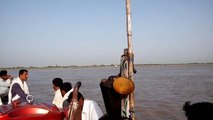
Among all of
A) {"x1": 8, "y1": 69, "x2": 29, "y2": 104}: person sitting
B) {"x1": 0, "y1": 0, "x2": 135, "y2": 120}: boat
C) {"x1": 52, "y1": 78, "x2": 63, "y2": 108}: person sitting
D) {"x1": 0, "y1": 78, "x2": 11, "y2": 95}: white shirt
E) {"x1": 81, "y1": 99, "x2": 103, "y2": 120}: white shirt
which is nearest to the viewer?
{"x1": 81, "y1": 99, "x2": 103, "y2": 120}: white shirt

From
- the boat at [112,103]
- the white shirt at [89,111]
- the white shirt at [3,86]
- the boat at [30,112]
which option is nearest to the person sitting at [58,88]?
the boat at [112,103]

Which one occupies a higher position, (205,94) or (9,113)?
(9,113)

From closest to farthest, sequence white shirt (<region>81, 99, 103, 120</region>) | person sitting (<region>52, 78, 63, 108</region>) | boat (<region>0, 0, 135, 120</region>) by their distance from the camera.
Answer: white shirt (<region>81, 99, 103, 120</region>) → boat (<region>0, 0, 135, 120</region>) → person sitting (<region>52, 78, 63, 108</region>)

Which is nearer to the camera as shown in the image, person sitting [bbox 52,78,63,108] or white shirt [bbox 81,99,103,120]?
white shirt [bbox 81,99,103,120]

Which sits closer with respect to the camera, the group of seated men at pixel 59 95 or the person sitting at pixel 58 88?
the group of seated men at pixel 59 95

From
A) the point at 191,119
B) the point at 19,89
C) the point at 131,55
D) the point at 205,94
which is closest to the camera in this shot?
the point at 191,119

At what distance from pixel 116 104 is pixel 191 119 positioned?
2.38 metres

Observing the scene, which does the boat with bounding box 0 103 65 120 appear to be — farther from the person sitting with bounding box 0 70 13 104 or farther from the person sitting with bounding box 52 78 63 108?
the person sitting with bounding box 0 70 13 104

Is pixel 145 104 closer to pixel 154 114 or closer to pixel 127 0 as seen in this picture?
pixel 154 114

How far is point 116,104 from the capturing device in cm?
441

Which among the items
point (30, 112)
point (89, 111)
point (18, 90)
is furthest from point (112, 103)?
point (18, 90)

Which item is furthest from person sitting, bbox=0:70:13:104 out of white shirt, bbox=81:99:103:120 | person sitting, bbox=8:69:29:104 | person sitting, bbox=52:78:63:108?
white shirt, bbox=81:99:103:120

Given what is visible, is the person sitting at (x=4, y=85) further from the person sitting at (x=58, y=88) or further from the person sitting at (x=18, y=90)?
the person sitting at (x=58, y=88)

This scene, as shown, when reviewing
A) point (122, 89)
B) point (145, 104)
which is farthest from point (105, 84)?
point (145, 104)
